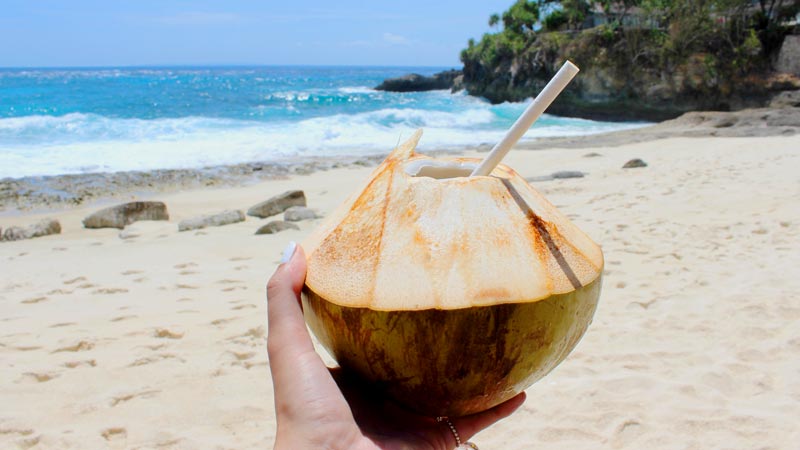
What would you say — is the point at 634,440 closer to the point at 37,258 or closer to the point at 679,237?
the point at 679,237

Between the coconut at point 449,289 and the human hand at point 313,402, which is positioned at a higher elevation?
the coconut at point 449,289

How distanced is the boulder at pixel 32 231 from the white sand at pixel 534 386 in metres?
0.34

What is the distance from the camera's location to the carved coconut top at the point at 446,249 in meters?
1.14

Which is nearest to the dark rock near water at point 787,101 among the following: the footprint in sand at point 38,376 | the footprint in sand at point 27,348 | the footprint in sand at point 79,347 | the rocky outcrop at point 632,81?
the rocky outcrop at point 632,81

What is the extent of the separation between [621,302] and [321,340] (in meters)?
2.83

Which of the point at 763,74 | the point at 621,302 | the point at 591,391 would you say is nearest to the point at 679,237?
the point at 621,302

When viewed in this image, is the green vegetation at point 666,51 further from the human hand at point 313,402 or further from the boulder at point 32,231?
the human hand at point 313,402

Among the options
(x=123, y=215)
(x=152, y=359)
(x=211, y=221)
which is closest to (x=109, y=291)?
(x=152, y=359)

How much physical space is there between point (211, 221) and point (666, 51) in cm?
2593

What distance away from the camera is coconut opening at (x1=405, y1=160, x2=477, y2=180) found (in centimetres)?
136

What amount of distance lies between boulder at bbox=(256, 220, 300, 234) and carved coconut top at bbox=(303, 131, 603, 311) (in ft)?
15.7

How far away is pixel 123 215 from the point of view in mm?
7109

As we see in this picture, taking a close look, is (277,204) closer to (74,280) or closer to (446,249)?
(74,280)

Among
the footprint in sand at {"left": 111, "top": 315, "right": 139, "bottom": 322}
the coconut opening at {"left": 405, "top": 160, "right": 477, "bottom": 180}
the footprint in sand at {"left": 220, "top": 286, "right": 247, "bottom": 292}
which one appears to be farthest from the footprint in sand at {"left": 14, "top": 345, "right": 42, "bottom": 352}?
the coconut opening at {"left": 405, "top": 160, "right": 477, "bottom": 180}
